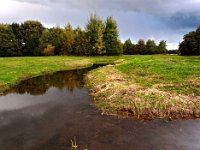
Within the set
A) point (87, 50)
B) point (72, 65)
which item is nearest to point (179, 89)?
point (72, 65)

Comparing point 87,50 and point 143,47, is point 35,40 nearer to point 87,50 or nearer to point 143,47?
point 87,50

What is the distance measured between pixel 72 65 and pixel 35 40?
35.9 m

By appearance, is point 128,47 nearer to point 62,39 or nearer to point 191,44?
point 62,39

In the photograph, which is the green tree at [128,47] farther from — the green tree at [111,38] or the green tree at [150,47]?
the green tree at [111,38]

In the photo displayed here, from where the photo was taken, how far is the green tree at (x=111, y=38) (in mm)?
72500

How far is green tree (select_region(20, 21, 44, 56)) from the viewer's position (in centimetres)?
8194

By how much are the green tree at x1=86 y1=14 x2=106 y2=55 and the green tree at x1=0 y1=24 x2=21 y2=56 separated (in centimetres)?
2590

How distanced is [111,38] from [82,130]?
2425 inches

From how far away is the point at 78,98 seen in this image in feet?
68.3

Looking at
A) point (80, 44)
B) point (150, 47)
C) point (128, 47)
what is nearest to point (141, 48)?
point (150, 47)

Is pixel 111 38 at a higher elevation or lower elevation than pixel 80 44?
higher

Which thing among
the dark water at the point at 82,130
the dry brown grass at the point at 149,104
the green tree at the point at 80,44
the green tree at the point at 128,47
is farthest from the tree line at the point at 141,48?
the dark water at the point at 82,130

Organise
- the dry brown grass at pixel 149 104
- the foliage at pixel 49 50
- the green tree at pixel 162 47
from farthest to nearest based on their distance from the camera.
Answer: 1. the green tree at pixel 162 47
2. the foliage at pixel 49 50
3. the dry brown grass at pixel 149 104

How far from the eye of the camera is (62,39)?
78.1m
